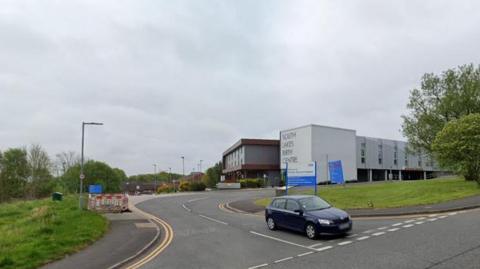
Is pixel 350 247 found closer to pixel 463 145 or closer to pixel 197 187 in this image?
pixel 463 145

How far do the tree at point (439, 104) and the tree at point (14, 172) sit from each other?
2546 inches

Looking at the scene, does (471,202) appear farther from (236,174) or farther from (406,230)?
(236,174)

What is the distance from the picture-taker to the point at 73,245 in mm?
14422

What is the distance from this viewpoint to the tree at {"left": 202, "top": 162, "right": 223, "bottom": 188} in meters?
97.8

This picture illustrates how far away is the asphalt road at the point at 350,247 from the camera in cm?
1022

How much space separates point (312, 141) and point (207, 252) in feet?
199

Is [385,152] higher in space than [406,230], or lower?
higher

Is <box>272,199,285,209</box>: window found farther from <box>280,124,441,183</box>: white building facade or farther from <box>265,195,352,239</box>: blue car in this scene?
<box>280,124,441,183</box>: white building facade

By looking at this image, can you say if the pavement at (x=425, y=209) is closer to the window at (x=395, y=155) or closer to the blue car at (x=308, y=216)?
the blue car at (x=308, y=216)

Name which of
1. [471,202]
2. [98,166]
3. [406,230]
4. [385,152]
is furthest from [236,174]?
[406,230]

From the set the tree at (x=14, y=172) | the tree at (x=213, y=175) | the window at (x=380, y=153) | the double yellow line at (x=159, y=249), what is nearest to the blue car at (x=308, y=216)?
the double yellow line at (x=159, y=249)

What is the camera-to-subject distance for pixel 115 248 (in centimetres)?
1436

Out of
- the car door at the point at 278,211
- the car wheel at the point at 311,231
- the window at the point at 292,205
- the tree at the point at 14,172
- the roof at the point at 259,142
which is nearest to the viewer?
the car wheel at the point at 311,231

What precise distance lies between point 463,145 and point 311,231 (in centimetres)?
1730
